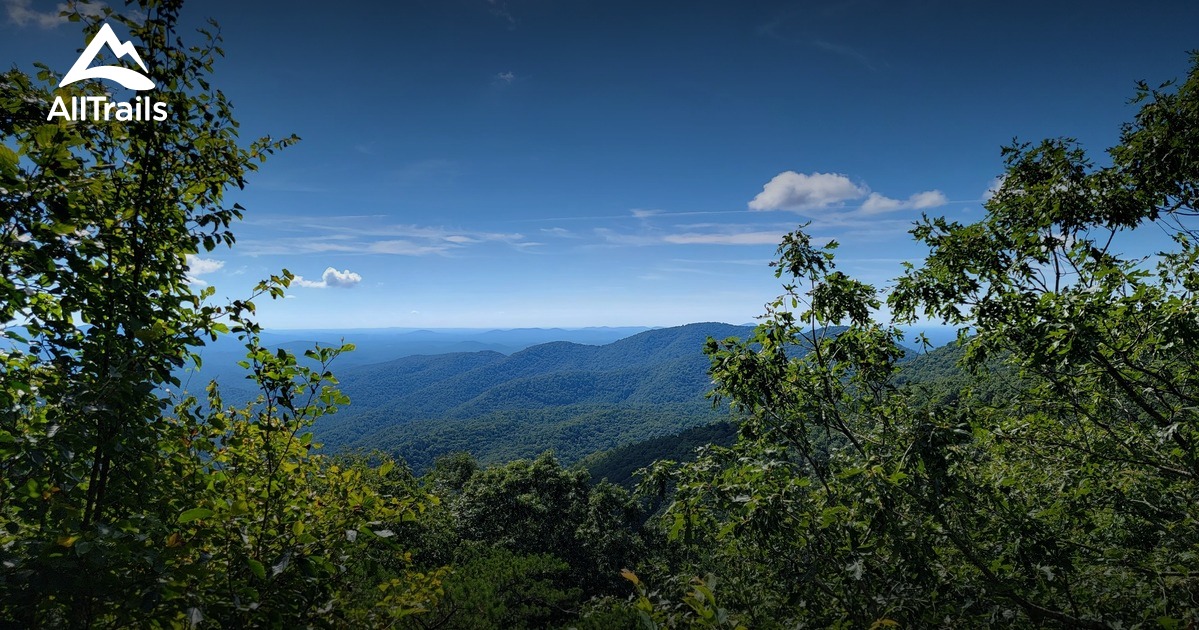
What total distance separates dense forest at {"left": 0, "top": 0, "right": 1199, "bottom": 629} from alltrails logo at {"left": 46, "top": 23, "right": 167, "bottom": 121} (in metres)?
0.13

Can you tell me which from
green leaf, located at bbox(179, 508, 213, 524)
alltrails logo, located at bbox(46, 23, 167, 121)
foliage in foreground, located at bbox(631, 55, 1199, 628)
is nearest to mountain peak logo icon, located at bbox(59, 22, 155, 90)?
alltrails logo, located at bbox(46, 23, 167, 121)

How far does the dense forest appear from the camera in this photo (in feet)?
10.3

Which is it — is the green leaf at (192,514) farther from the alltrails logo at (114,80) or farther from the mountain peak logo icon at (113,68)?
the mountain peak logo icon at (113,68)

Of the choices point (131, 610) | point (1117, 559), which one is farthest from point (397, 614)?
point (1117, 559)

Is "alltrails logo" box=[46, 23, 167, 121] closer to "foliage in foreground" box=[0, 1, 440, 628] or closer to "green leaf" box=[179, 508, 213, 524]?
"foliage in foreground" box=[0, 1, 440, 628]

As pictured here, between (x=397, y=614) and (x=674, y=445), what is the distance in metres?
163

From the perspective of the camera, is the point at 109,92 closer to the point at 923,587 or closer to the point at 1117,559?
the point at 923,587

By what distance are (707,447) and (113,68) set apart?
837cm

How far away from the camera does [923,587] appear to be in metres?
5.87

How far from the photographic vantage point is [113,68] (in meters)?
4.17

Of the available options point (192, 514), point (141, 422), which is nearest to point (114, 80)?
point (141, 422)

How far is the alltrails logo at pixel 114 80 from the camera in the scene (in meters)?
4.02

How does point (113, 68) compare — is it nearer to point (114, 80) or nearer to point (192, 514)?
point (114, 80)

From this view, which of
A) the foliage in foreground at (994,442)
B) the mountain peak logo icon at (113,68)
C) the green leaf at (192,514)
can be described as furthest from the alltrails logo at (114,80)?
the foliage in foreground at (994,442)
